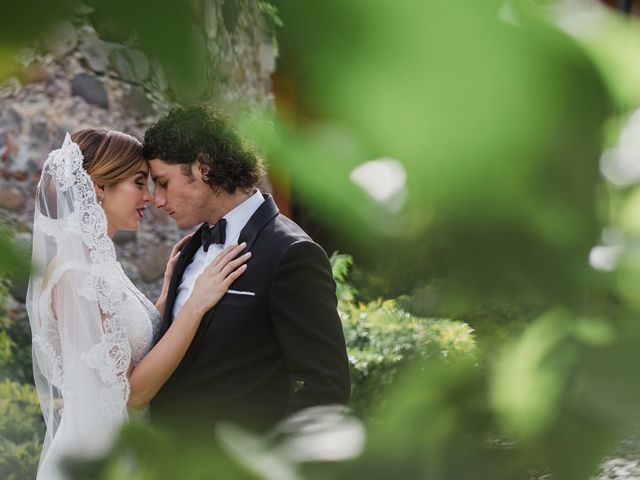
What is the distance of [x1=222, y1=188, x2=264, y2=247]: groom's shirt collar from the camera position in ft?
7.52

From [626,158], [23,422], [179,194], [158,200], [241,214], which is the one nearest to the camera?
[626,158]

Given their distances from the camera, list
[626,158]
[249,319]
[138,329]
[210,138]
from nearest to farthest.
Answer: [626,158], [210,138], [249,319], [138,329]

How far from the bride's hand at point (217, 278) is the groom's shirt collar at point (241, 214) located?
73 millimetres

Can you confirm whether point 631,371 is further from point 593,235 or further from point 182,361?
point 182,361

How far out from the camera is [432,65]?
0.23 metres

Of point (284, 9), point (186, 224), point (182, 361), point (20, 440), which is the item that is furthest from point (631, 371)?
point (20, 440)

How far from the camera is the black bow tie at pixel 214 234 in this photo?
2330 mm

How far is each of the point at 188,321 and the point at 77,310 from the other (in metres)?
0.40

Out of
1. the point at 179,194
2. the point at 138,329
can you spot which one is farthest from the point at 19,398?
A: the point at 179,194

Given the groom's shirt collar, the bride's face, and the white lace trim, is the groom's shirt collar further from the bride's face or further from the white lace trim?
the white lace trim

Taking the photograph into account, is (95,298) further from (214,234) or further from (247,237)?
(247,237)

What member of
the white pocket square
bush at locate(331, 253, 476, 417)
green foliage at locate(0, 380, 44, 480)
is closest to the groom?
the white pocket square

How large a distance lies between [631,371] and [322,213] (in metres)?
0.11

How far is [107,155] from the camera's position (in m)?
2.44
